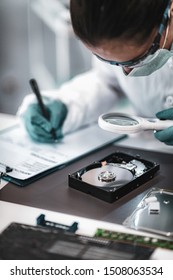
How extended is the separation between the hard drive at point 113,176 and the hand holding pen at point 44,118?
28 cm

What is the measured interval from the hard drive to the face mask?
223 millimetres

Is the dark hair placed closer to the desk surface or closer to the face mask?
the face mask

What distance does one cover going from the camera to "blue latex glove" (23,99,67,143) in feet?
4.61

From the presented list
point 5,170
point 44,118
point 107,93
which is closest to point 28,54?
point 107,93

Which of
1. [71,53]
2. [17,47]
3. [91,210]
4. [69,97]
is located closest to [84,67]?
[71,53]

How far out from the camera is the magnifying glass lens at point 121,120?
1156 mm

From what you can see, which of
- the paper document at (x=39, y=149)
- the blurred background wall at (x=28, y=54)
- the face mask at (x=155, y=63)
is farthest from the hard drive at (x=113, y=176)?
the blurred background wall at (x=28, y=54)

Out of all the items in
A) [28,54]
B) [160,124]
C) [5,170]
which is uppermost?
[160,124]

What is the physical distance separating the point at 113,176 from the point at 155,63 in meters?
0.30

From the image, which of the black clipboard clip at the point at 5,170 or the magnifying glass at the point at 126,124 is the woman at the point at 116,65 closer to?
the magnifying glass at the point at 126,124

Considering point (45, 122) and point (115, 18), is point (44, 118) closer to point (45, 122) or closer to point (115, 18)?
point (45, 122)

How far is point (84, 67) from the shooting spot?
3410mm

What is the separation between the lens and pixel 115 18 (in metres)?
0.87

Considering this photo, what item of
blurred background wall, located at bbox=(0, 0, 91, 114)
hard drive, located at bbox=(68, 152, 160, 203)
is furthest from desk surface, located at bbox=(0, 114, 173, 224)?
blurred background wall, located at bbox=(0, 0, 91, 114)
